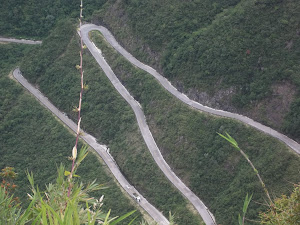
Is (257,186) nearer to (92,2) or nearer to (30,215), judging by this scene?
(30,215)

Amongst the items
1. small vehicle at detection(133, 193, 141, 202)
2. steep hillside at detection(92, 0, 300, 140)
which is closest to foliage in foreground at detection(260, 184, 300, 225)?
steep hillside at detection(92, 0, 300, 140)

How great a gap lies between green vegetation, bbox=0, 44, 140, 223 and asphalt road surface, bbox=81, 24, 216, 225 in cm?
702

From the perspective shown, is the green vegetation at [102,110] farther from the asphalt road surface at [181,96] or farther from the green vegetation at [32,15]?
the green vegetation at [32,15]

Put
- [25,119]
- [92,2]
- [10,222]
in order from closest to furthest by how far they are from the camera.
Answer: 1. [10,222]
2. [25,119]
3. [92,2]

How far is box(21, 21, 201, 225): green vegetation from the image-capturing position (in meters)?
59.4

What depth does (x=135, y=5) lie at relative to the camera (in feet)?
247

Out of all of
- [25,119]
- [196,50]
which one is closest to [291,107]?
[196,50]

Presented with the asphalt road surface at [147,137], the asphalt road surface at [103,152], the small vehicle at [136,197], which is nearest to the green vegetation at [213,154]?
the asphalt road surface at [147,137]

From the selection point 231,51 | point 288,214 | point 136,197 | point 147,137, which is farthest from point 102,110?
point 288,214

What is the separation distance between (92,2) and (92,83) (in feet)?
70.8

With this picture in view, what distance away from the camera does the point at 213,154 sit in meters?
58.3

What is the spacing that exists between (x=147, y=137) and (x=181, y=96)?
306 inches

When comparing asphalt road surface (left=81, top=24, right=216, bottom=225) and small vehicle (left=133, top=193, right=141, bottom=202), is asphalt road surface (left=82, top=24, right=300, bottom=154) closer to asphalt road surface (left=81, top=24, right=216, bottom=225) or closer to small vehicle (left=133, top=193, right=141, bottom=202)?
asphalt road surface (left=81, top=24, right=216, bottom=225)

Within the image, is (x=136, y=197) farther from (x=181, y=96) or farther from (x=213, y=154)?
(x=181, y=96)
